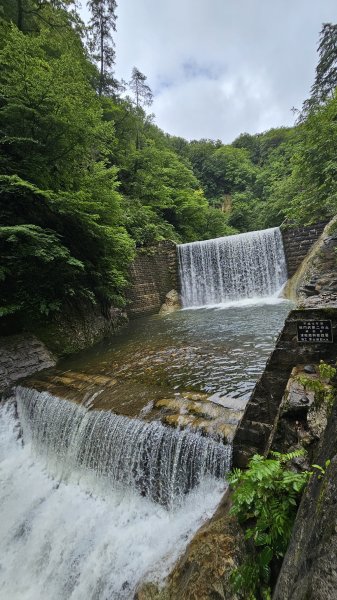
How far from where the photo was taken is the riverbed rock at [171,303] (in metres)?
13.5

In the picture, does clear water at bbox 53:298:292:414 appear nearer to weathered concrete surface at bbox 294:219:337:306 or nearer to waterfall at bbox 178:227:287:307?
weathered concrete surface at bbox 294:219:337:306

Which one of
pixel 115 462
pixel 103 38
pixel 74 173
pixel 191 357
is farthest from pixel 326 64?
pixel 115 462

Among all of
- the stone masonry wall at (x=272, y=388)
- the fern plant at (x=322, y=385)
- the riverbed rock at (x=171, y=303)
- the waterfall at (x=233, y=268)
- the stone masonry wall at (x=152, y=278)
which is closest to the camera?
the fern plant at (x=322, y=385)

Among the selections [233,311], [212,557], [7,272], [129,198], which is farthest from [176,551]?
[129,198]

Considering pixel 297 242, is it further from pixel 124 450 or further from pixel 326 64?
pixel 326 64

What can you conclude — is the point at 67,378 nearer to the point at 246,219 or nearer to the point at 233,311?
the point at 233,311

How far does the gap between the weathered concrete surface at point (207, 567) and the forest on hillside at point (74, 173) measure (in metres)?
5.90

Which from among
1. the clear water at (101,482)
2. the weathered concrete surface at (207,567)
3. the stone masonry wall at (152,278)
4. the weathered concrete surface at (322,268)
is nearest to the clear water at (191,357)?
the clear water at (101,482)

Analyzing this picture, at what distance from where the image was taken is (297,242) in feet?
41.0

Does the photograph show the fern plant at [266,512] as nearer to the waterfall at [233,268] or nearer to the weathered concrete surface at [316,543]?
the weathered concrete surface at [316,543]

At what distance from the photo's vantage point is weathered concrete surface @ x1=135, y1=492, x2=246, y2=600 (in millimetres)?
1833

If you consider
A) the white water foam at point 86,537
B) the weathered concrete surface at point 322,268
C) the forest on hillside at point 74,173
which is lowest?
the white water foam at point 86,537

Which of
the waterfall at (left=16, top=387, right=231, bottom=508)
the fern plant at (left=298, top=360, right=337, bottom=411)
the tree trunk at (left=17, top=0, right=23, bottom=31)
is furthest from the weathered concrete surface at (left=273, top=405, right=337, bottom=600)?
the tree trunk at (left=17, top=0, right=23, bottom=31)

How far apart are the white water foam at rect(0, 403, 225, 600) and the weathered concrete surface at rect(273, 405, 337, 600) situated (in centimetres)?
171
